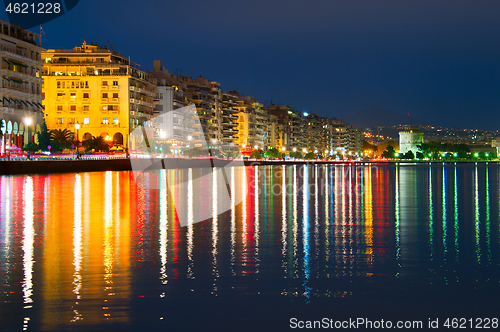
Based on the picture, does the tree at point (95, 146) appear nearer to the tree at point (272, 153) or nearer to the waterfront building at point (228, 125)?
the waterfront building at point (228, 125)

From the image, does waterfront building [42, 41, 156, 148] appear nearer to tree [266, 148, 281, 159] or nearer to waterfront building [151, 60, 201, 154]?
waterfront building [151, 60, 201, 154]

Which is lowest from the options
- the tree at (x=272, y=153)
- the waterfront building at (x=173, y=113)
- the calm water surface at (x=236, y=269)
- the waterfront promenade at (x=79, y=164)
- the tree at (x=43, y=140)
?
the calm water surface at (x=236, y=269)

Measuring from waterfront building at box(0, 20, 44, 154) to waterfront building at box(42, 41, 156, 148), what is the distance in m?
20.7

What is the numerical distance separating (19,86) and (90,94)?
27434mm

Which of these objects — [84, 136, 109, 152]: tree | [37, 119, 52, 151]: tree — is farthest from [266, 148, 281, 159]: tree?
[37, 119, 52, 151]: tree

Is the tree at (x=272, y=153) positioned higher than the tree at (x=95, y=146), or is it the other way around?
the tree at (x=272, y=153)

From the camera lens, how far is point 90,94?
295 ft

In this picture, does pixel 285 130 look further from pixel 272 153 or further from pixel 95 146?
pixel 95 146

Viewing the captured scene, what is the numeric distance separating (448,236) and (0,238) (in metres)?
10.3

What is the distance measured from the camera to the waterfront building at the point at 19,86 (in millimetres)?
58656

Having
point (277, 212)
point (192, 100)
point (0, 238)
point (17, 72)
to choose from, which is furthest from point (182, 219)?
point (192, 100)

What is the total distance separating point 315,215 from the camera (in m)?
18.0

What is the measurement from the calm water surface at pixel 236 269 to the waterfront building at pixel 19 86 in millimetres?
45528

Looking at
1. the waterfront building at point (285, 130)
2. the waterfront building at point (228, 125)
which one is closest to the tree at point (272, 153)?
the waterfront building at point (228, 125)
